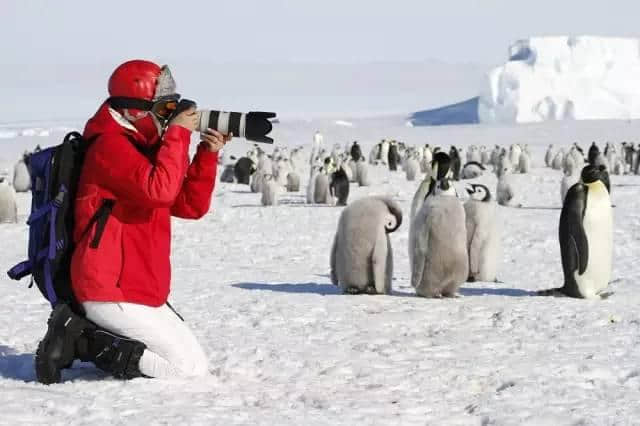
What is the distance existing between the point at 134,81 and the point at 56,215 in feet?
2.00

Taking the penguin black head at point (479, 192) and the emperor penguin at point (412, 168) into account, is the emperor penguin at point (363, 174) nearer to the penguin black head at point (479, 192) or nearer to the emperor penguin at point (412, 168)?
the emperor penguin at point (412, 168)

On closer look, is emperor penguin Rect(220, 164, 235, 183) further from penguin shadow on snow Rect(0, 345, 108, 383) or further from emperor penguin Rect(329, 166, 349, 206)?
penguin shadow on snow Rect(0, 345, 108, 383)

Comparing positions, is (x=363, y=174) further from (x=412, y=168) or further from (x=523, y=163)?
(x=523, y=163)

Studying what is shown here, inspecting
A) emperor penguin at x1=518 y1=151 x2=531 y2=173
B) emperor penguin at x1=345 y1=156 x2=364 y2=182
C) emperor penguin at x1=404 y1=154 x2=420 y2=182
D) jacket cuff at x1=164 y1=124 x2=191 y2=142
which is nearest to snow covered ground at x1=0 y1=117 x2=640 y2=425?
jacket cuff at x1=164 y1=124 x2=191 y2=142

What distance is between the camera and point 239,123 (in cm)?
409

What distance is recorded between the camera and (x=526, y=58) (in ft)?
209

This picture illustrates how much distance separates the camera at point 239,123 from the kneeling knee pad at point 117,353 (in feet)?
2.92

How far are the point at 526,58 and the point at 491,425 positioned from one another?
62223 mm

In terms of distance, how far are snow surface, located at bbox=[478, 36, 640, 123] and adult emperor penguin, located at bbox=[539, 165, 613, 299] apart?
52452 mm

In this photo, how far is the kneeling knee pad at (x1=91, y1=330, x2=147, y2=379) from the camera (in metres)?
4.04

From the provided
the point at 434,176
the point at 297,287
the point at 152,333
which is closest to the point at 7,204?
the point at 297,287

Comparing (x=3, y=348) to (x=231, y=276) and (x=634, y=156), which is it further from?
(x=634, y=156)

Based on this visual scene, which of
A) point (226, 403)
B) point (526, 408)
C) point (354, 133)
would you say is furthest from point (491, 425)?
point (354, 133)

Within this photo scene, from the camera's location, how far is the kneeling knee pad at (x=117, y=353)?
13.2 ft
